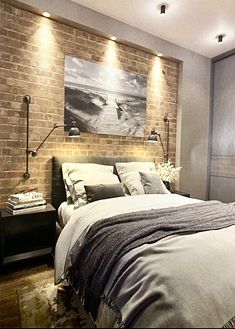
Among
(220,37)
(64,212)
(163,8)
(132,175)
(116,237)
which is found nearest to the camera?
(116,237)

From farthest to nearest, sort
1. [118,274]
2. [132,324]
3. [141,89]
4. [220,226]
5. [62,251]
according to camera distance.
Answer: [141,89]
[62,251]
[220,226]
[118,274]
[132,324]

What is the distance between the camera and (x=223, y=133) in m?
4.31

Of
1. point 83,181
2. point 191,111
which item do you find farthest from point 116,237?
point 191,111

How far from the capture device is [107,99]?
338cm

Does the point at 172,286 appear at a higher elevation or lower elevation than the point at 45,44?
lower

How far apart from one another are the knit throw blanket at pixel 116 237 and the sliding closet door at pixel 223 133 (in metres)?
2.41

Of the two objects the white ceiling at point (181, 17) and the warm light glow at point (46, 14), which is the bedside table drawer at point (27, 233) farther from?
the white ceiling at point (181, 17)

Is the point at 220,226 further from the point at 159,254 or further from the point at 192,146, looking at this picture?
the point at 192,146

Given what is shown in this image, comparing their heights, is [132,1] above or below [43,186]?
above

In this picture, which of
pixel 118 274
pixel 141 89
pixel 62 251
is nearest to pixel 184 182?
pixel 141 89

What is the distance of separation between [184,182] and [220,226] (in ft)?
8.08

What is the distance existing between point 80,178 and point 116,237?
1287 mm

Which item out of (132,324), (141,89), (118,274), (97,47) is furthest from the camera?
(141,89)

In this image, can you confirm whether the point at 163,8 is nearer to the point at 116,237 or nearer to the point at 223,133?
the point at 223,133
